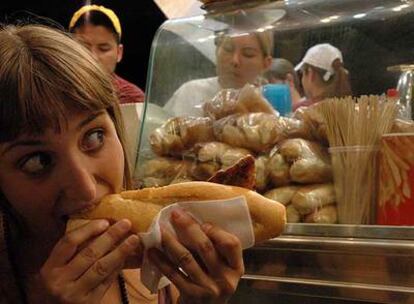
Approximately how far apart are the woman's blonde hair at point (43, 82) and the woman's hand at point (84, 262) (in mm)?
197

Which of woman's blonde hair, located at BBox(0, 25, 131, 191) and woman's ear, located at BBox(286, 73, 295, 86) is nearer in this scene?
woman's blonde hair, located at BBox(0, 25, 131, 191)

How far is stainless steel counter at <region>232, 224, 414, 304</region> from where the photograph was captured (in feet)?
3.80

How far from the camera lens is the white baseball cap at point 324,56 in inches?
67.4

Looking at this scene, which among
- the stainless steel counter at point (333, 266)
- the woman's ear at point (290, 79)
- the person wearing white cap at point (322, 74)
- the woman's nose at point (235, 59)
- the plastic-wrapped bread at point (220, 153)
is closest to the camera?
the stainless steel counter at point (333, 266)

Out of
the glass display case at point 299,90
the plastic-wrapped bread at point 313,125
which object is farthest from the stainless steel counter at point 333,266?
the plastic-wrapped bread at point 313,125

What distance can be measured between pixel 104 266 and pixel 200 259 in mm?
159

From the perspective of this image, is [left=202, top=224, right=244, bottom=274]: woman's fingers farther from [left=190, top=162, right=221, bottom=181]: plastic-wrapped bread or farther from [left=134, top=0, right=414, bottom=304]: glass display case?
[left=190, top=162, right=221, bottom=181]: plastic-wrapped bread

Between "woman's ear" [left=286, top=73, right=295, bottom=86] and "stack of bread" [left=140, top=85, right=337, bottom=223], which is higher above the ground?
"woman's ear" [left=286, top=73, right=295, bottom=86]

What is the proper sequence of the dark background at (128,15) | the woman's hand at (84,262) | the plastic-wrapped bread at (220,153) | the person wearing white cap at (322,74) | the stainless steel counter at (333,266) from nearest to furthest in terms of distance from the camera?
the woman's hand at (84,262) → the stainless steel counter at (333,266) → the plastic-wrapped bread at (220,153) → the person wearing white cap at (322,74) → the dark background at (128,15)

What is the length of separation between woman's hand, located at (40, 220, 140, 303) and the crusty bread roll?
6 centimetres

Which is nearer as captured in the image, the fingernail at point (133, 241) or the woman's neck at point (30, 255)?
the fingernail at point (133, 241)

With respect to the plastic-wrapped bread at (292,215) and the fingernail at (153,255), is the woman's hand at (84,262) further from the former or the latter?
the plastic-wrapped bread at (292,215)

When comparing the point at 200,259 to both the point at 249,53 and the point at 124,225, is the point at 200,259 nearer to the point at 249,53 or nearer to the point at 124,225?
the point at 124,225

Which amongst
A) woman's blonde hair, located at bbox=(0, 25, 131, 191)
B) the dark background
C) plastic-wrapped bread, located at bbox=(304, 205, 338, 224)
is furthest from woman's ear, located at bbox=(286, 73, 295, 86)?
the dark background
